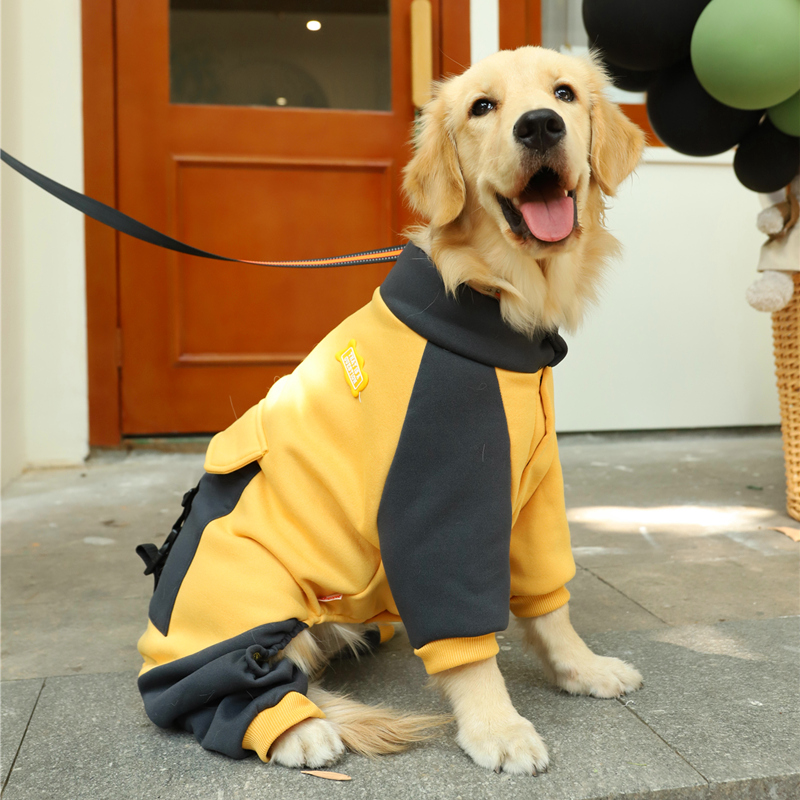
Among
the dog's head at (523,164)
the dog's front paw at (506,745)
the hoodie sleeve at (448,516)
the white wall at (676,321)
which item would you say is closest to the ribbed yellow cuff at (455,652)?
the hoodie sleeve at (448,516)

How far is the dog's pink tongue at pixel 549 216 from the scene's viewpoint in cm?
131

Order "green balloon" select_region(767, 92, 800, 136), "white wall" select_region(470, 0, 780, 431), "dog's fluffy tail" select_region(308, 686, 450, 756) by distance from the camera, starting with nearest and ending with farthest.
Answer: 1. "dog's fluffy tail" select_region(308, 686, 450, 756)
2. "green balloon" select_region(767, 92, 800, 136)
3. "white wall" select_region(470, 0, 780, 431)

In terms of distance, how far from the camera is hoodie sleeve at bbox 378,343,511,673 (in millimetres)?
1219

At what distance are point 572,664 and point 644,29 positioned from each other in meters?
1.83

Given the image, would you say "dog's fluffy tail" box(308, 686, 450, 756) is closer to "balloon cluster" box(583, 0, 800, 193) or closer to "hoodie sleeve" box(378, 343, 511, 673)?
"hoodie sleeve" box(378, 343, 511, 673)

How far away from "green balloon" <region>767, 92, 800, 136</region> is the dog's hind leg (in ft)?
5.33

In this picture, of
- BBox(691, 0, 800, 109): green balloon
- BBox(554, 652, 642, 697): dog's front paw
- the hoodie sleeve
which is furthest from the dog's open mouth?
BBox(691, 0, 800, 109): green balloon

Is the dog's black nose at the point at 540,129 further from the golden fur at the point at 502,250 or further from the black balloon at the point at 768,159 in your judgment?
the black balloon at the point at 768,159

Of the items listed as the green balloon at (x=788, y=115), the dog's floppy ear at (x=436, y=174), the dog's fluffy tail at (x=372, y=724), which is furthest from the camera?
the green balloon at (x=788, y=115)

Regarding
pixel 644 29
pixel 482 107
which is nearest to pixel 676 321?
pixel 644 29

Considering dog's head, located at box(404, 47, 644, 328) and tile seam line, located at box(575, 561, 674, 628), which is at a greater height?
dog's head, located at box(404, 47, 644, 328)

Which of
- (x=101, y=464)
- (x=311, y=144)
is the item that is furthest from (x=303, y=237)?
(x=101, y=464)

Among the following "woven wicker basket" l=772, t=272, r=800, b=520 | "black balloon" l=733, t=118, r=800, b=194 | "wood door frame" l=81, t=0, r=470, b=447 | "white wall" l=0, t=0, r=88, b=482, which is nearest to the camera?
"black balloon" l=733, t=118, r=800, b=194

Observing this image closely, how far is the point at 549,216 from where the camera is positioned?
133cm
